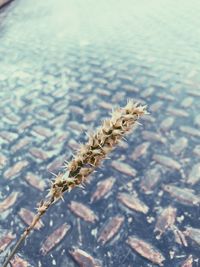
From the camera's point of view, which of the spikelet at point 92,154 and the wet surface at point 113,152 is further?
the wet surface at point 113,152

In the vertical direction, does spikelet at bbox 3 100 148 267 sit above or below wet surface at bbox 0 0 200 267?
above

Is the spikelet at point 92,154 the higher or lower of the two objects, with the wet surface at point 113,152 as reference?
higher

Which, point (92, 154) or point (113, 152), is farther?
point (113, 152)

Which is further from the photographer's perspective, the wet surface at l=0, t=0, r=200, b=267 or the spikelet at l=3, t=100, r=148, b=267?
the wet surface at l=0, t=0, r=200, b=267

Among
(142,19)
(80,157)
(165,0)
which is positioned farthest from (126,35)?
(80,157)

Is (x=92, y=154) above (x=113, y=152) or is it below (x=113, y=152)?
above
